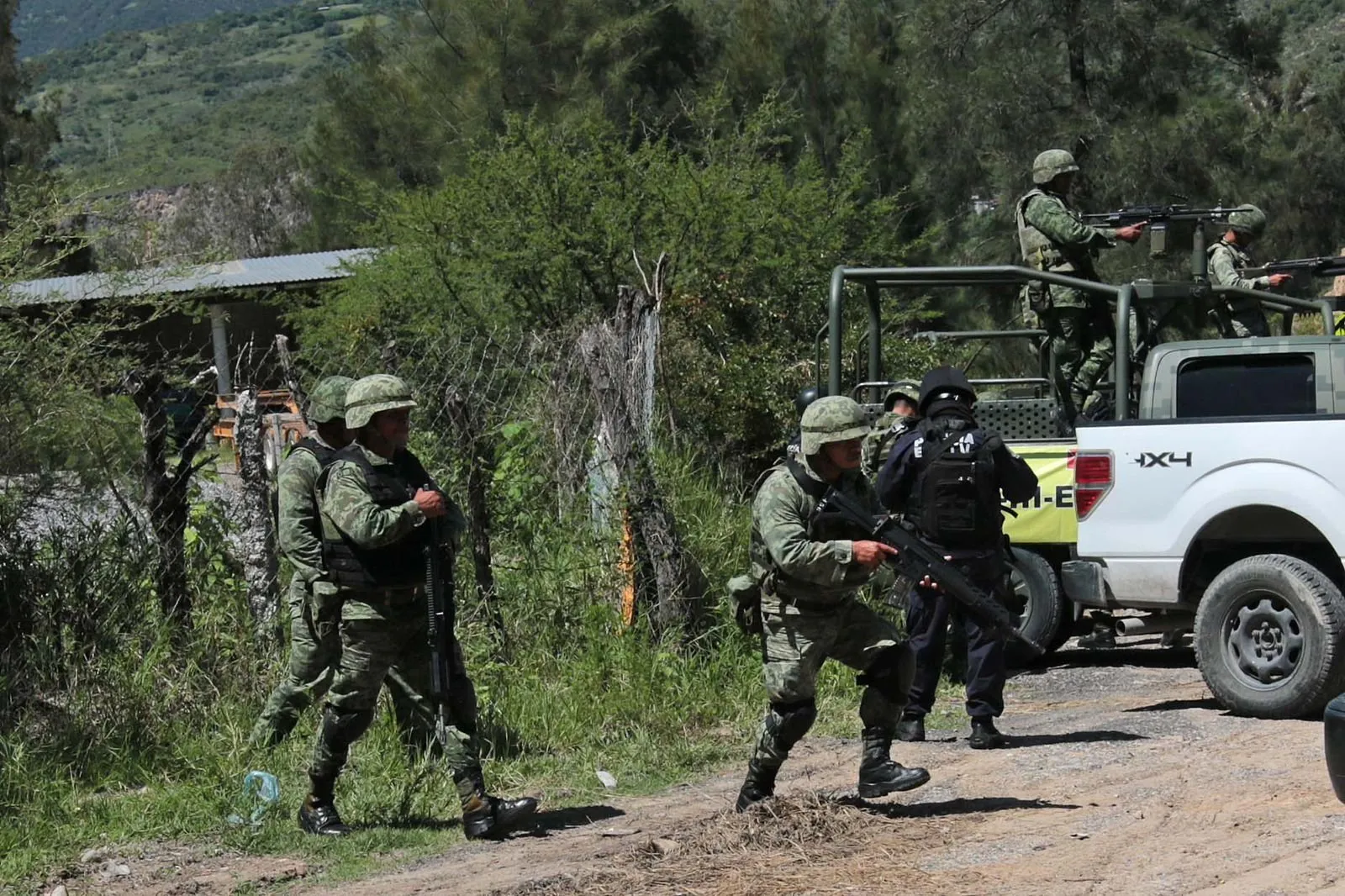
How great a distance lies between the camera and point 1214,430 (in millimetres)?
7840

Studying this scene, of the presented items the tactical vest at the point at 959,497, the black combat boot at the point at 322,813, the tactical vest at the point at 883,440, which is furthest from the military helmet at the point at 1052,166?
the black combat boot at the point at 322,813

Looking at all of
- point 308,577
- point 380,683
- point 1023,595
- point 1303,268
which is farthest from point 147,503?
point 1303,268

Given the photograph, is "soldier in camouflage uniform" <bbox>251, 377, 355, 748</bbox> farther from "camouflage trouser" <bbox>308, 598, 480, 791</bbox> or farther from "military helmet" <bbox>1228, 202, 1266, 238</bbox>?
→ "military helmet" <bbox>1228, 202, 1266, 238</bbox>

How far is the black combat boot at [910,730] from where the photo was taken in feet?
25.1

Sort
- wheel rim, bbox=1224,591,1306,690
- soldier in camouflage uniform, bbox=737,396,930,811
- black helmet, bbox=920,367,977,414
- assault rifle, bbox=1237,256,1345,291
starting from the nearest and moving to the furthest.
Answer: soldier in camouflage uniform, bbox=737,396,930,811 → black helmet, bbox=920,367,977,414 → wheel rim, bbox=1224,591,1306,690 → assault rifle, bbox=1237,256,1345,291

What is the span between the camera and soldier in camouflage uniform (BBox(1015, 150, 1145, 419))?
9703 millimetres

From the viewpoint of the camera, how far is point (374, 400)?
19.9ft

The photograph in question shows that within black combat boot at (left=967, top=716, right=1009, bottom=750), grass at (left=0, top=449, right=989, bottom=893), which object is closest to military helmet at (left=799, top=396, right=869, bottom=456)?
grass at (left=0, top=449, right=989, bottom=893)

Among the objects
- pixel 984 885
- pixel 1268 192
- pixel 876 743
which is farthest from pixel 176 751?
pixel 1268 192

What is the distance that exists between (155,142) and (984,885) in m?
120

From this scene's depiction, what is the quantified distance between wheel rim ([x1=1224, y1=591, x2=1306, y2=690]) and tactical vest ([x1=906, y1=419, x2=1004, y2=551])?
1.28 meters

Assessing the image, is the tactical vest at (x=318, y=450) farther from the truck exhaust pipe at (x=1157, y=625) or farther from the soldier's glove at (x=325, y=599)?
the truck exhaust pipe at (x=1157, y=625)

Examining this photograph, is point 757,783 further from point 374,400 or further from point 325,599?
point 374,400

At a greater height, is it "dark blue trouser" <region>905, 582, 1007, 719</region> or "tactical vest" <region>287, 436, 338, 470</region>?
"tactical vest" <region>287, 436, 338, 470</region>
